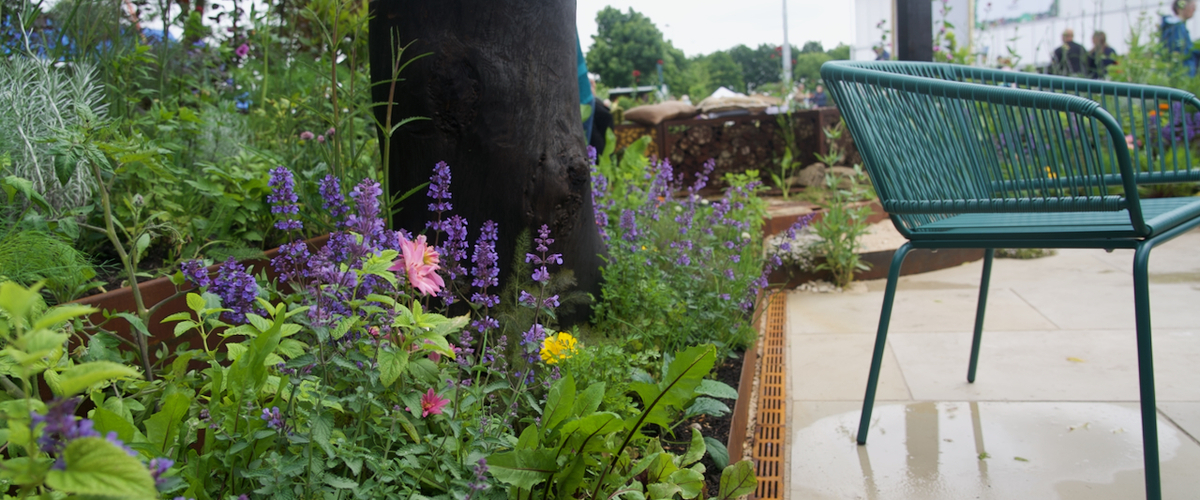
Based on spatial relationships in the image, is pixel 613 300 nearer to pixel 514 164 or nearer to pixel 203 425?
pixel 514 164

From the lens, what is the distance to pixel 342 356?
45.3 inches

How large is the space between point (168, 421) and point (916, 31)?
16.7 feet

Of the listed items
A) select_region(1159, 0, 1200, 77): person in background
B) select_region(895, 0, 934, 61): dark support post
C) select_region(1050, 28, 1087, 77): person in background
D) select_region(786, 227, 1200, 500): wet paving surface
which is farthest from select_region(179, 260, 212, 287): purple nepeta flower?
select_region(1159, 0, 1200, 77): person in background

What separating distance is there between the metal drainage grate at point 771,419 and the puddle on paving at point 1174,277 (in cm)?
215

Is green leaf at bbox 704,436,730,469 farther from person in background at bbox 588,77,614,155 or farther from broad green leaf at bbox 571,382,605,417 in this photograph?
person in background at bbox 588,77,614,155

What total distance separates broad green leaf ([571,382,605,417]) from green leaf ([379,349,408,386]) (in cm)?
32

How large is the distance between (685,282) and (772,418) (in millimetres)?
546

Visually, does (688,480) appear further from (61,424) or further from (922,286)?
(922,286)

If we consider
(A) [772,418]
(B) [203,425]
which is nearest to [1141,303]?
(A) [772,418]

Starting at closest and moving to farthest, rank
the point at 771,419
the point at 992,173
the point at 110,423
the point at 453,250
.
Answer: the point at 110,423 < the point at 453,250 < the point at 992,173 < the point at 771,419

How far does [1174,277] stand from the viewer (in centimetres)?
378

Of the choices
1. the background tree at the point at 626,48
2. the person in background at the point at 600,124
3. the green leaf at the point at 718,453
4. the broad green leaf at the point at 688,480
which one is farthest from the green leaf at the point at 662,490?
the background tree at the point at 626,48

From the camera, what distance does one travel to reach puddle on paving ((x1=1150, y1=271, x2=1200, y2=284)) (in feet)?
12.1

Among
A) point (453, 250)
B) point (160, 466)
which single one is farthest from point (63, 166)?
point (160, 466)
